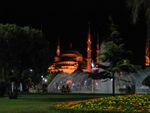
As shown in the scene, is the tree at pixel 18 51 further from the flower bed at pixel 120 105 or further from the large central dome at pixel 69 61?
the large central dome at pixel 69 61

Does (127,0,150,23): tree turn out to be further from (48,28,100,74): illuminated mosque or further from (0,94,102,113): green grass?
(48,28,100,74): illuminated mosque

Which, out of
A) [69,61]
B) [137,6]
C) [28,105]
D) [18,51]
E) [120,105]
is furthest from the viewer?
[69,61]

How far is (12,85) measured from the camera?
4909cm

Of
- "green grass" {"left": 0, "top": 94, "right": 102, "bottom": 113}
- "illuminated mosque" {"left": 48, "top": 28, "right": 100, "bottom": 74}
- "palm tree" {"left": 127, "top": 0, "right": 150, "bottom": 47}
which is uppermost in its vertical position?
"illuminated mosque" {"left": 48, "top": 28, "right": 100, "bottom": 74}

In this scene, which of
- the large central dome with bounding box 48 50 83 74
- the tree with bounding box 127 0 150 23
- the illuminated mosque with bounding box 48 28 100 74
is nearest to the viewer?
the tree with bounding box 127 0 150 23

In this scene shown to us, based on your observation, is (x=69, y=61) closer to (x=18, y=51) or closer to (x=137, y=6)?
(x=18, y=51)

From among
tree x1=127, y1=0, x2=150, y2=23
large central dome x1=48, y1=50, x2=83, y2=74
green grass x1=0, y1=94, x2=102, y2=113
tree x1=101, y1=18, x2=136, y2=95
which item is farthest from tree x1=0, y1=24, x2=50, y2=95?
large central dome x1=48, y1=50, x2=83, y2=74

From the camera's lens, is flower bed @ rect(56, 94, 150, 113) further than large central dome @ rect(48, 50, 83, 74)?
No

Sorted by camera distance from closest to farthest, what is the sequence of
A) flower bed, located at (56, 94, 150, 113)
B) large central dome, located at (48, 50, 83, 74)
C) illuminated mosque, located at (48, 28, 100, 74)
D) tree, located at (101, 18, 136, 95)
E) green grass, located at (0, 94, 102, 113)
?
flower bed, located at (56, 94, 150, 113) → green grass, located at (0, 94, 102, 113) → tree, located at (101, 18, 136, 95) → illuminated mosque, located at (48, 28, 100, 74) → large central dome, located at (48, 50, 83, 74)

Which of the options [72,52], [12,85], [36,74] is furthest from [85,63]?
[12,85]

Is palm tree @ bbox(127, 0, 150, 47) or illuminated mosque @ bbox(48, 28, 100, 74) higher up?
illuminated mosque @ bbox(48, 28, 100, 74)

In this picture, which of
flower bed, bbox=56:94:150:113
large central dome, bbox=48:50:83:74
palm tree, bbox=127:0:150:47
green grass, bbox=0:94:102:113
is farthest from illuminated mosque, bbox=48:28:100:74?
flower bed, bbox=56:94:150:113

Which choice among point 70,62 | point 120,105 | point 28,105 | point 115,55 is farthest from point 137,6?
point 70,62

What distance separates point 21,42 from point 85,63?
90.1 m
